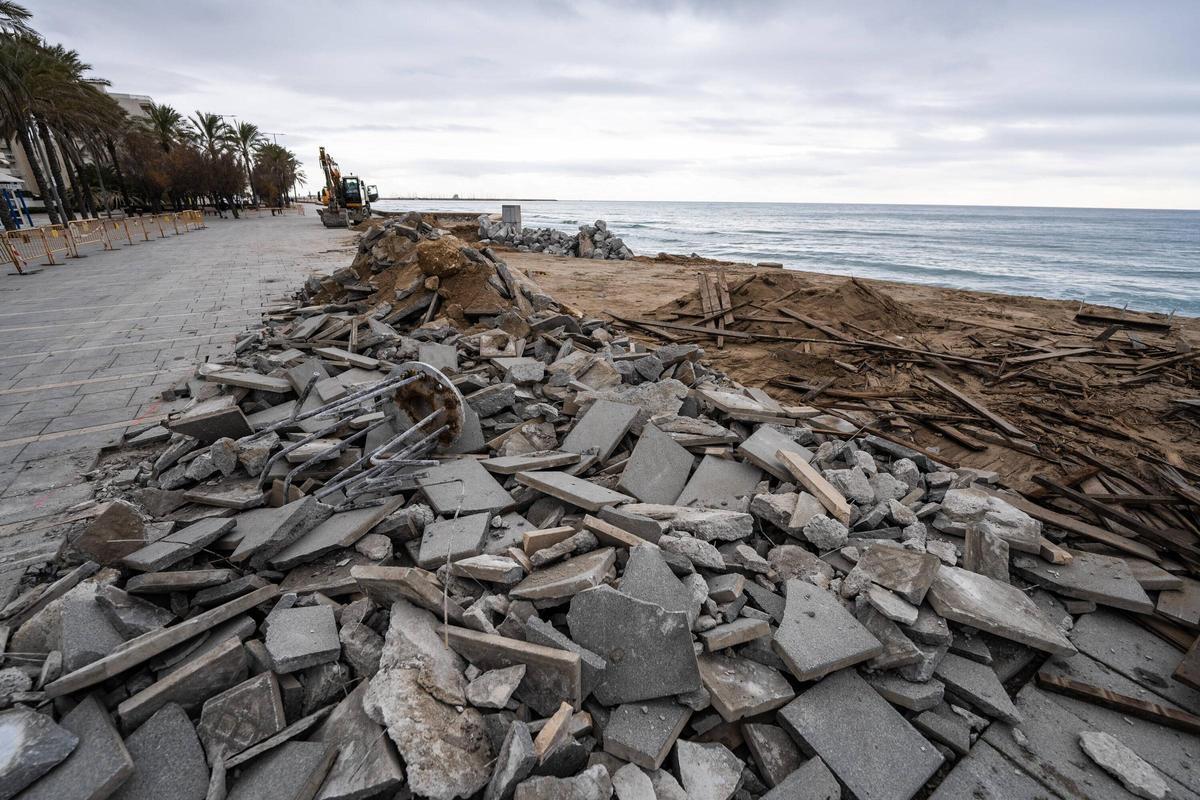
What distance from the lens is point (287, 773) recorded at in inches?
86.0

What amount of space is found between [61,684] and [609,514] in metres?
2.81

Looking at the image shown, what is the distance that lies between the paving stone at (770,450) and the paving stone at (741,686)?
1.84m

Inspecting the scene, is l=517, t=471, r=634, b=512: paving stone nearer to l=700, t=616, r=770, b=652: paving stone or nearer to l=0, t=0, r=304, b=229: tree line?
l=700, t=616, r=770, b=652: paving stone

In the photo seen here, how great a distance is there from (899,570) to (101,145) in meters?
60.4

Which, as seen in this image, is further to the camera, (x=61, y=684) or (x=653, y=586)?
(x=653, y=586)

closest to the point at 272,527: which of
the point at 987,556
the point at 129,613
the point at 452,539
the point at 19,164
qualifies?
the point at 129,613

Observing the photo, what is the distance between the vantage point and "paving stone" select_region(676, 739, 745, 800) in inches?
88.7

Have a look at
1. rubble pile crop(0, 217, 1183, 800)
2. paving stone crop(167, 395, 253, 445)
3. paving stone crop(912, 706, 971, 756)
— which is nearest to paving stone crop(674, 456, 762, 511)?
rubble pile crop(0, 217, 1183, 800)

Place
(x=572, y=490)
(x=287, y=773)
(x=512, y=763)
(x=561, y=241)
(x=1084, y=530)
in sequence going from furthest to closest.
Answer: (x=561, y=241), (x=1084, y=530), (x=572, y=490), (x=287, y=773), (x=512, y=763)

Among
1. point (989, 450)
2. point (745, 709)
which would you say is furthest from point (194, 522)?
point (989, 450)

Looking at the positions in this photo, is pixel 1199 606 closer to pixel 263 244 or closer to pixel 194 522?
pixel 194 522

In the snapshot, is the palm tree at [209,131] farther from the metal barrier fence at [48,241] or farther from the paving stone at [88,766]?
the paving stone at [88,766]

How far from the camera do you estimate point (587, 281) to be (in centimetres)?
1742

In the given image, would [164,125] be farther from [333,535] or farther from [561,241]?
[333,535]
